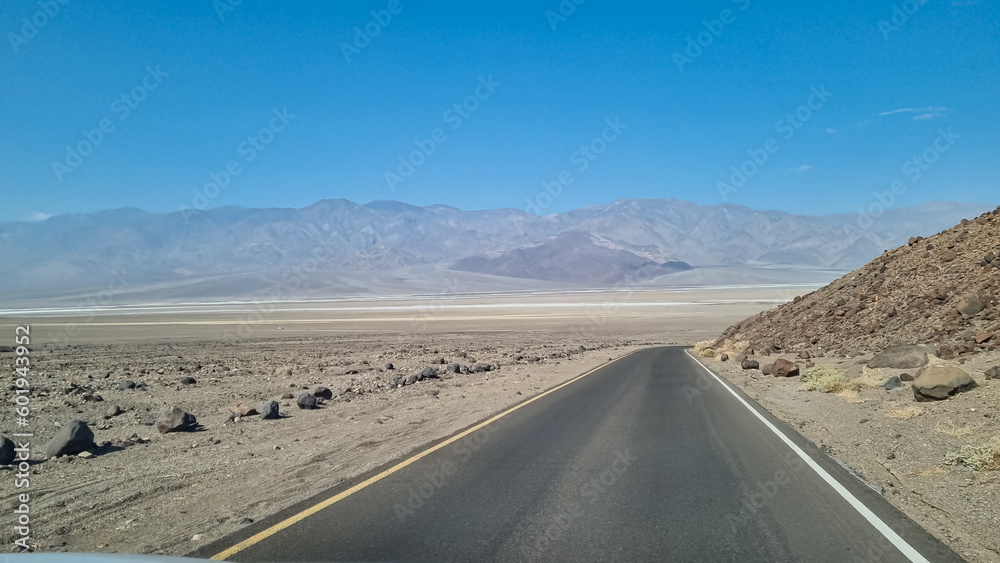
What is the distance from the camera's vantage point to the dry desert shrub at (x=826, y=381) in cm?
1636

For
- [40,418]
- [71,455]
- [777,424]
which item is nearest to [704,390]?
[777,424]

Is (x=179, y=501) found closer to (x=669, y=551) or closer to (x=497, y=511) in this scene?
(x=497, y=511)

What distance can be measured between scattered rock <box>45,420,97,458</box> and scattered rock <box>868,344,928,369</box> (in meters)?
19.3

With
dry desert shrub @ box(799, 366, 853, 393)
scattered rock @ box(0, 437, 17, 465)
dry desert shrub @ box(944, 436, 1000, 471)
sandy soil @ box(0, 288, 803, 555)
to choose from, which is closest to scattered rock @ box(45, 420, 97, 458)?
sandy soil @ box(0, 288, 803, 555)

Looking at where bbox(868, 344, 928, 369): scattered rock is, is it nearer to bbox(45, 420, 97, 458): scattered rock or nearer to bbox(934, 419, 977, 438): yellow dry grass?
bbox(934, 419, 977, 438): yellow dry grass

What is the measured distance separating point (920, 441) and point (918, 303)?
1506cm

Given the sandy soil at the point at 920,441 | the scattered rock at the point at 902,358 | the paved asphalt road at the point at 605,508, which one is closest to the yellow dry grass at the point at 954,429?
the sandy soil at the point at 920,441

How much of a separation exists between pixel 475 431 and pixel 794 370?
1498cm

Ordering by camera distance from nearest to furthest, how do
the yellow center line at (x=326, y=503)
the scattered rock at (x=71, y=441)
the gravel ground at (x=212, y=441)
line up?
the yellow center line at (x=326, y=503), the gravel ground at (x=212, y=441), the scattered rock at (x=71, y=441)

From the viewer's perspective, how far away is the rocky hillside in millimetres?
18812

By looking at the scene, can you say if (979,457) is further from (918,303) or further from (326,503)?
(918,303)

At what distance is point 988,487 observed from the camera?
7250 millimetres

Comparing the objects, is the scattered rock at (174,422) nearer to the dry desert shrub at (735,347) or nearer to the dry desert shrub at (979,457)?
the dry desert shrub at (979,457)

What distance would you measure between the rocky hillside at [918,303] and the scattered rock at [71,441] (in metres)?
19.8
